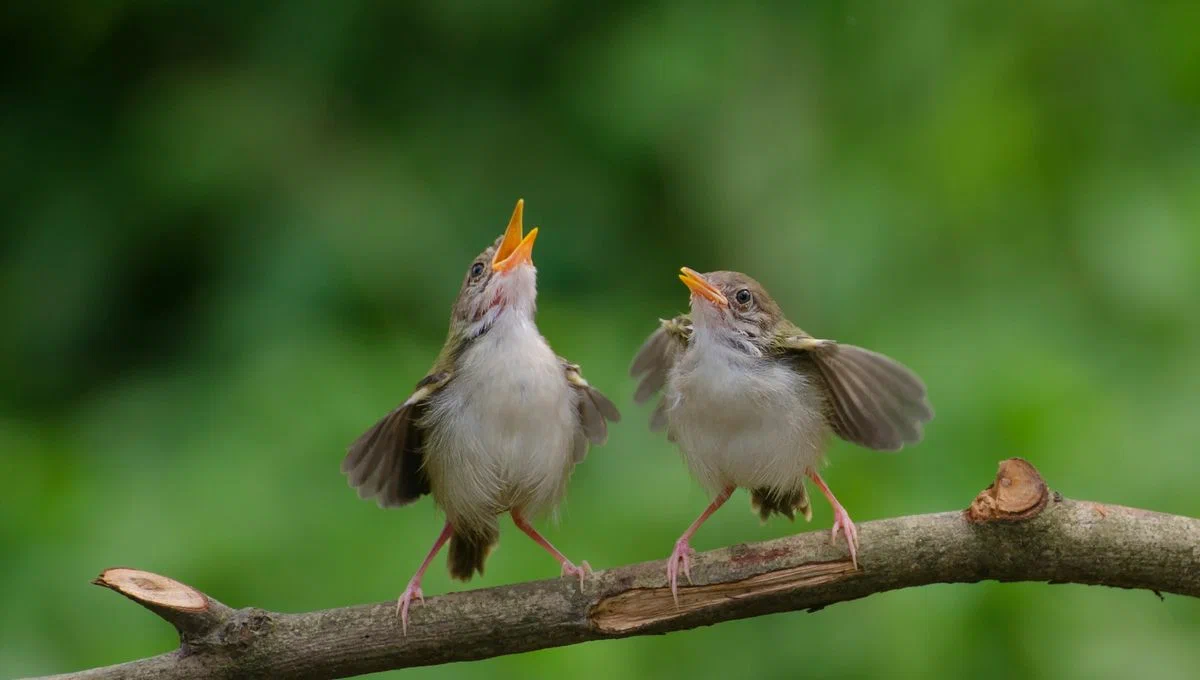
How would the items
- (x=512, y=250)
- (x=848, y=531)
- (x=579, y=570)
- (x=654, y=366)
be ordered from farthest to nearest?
(x=654, y=366) → (x=512, y=250) → (x=579, y=570) → (x=848, y=531)

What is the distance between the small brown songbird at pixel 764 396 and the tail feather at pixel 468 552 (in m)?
0.73

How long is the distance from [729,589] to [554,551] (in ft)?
2.33

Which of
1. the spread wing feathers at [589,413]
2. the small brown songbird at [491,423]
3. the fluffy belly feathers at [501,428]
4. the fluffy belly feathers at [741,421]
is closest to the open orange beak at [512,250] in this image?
the small brown songbird at [491,423]

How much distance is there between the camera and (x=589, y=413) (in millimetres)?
4125

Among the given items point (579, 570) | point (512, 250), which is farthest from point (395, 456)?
point (579, 570)

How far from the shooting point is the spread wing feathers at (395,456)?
3.90m

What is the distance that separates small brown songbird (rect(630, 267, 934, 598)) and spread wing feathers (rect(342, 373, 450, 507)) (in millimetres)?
793

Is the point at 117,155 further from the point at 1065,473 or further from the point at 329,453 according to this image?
the point at 1065,473

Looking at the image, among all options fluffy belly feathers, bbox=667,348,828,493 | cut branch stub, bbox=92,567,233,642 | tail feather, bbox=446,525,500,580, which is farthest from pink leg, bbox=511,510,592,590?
cut branch stub, bbox=92,567,233,642

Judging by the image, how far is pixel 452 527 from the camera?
4.12 metres

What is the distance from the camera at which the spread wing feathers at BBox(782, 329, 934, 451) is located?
3926 millimetres

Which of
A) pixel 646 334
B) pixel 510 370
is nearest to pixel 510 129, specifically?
pixel 646 334

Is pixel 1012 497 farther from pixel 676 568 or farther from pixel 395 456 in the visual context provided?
pixel 395 456

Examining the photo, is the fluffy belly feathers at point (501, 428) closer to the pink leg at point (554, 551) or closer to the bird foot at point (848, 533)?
the pink leg at point (554, 551)
